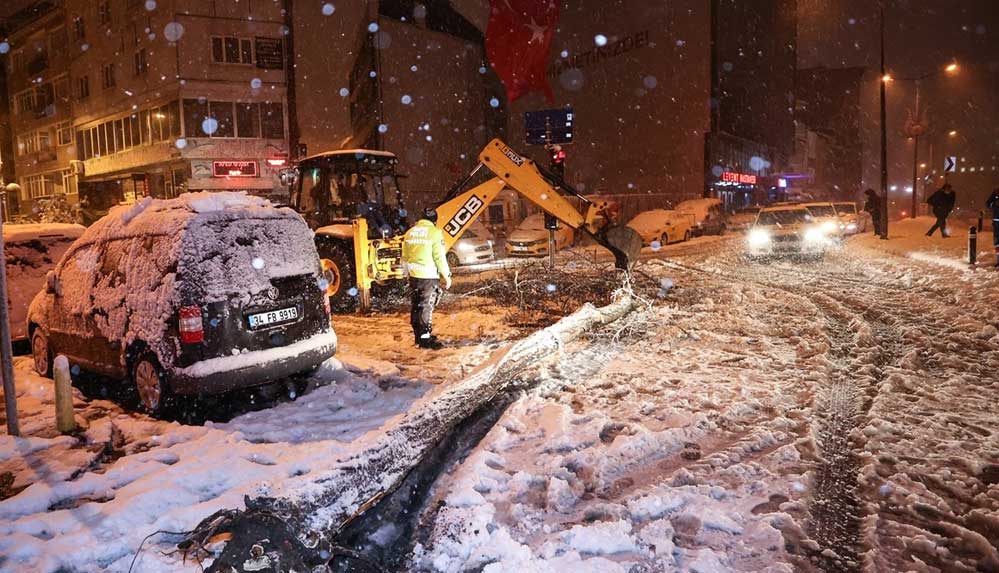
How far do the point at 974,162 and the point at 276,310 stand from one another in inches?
3204

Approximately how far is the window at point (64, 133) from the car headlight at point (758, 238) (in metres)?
42.1

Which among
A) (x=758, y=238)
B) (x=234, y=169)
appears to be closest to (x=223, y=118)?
(x=234, y=169)

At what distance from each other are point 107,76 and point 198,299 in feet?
125

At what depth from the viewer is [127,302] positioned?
6227 millimetres

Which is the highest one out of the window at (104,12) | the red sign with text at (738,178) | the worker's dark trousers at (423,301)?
the window at (104,12)

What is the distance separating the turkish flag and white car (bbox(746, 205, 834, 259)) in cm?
2021

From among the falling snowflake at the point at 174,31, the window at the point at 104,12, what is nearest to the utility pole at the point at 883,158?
the falling snowflake at the point at 174,31

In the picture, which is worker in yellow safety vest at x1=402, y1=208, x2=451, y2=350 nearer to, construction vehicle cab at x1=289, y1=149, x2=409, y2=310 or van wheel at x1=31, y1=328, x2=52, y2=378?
construction vehicle cab at x1=289, y1=149, x2=409, y2=310

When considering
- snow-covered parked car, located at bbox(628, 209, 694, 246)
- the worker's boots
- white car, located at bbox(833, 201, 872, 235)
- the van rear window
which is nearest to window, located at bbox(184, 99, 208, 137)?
snow-covered parked car, located at bbox(628, 209, 694, 246)

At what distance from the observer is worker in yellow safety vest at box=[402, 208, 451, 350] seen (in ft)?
28.0

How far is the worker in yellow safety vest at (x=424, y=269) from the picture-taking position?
28.0 feet

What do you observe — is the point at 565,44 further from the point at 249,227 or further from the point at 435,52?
the point at 249,227

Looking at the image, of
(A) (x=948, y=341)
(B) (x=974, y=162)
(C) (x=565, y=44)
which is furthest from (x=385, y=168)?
(B) (x=974, y=162)

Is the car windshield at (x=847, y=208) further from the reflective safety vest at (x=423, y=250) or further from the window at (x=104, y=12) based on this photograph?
the window at (x=104, y=12)
